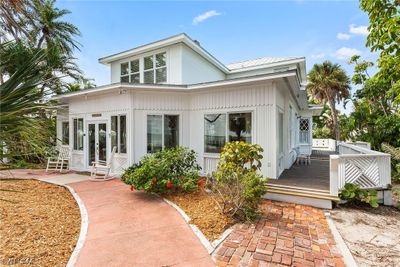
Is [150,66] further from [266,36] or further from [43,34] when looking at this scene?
[43,34]

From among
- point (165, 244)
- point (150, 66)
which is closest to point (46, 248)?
point (165, 244)

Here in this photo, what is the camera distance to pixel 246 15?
9508 mm

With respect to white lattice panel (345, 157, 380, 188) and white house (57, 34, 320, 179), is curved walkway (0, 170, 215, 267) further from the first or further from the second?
white lattice panel (345, 157, 380, 188)

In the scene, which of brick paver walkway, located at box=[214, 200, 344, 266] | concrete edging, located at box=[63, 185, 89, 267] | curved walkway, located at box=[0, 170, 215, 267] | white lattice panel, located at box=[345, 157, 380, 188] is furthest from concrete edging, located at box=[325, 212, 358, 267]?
concrete edging, located at box=[63, 185, 89, 267]

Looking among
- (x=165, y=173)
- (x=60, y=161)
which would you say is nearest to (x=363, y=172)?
(x=165, y=173)

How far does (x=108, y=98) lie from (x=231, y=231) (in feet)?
24.7

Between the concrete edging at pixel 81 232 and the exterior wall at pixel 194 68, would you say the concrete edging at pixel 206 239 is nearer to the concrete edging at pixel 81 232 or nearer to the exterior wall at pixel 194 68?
the concrete edging at pixel 81 232

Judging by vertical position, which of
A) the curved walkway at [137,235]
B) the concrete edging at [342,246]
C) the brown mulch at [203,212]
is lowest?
the concrete edging at [342,246]

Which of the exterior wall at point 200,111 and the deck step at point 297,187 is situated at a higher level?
the exterior wall at point 200,111

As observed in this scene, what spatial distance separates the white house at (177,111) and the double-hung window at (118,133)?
4 cm

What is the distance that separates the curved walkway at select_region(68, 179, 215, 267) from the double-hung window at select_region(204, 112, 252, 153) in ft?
10.4

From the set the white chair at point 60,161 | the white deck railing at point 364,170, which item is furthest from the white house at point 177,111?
the white deck railing at point 364,170

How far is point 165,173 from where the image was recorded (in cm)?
618

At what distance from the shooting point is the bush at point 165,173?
5.96 m
